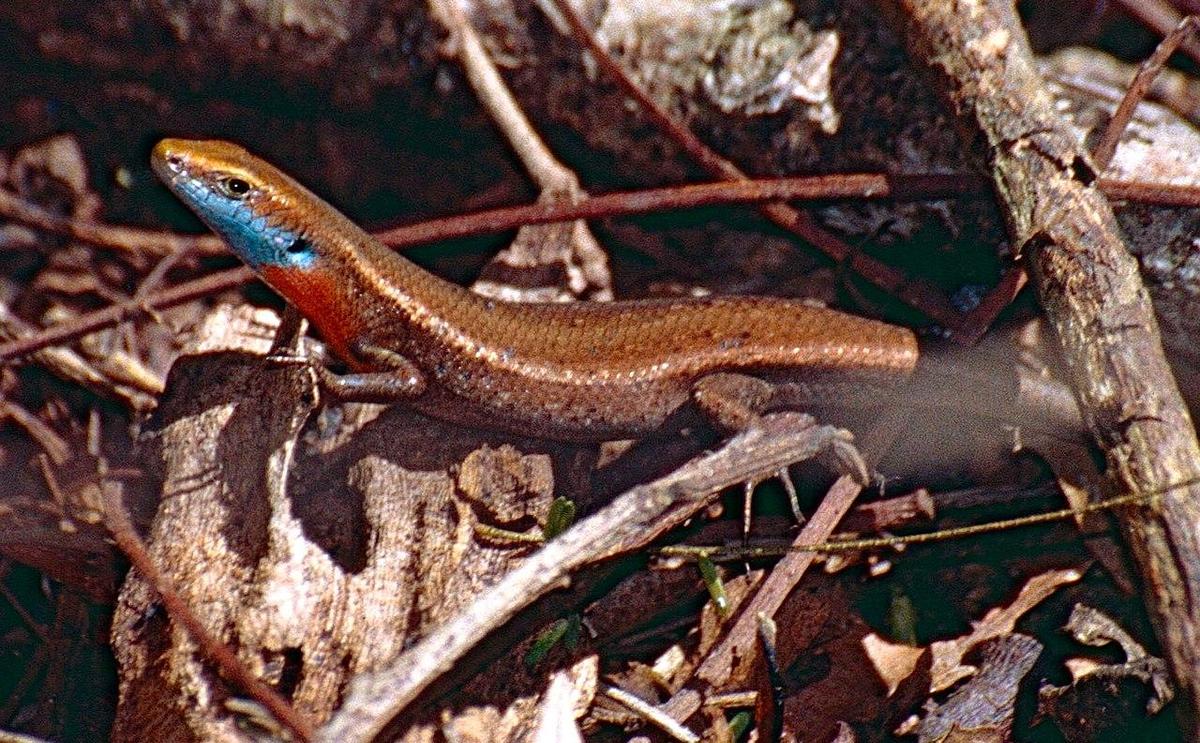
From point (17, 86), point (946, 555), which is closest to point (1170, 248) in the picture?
point (946, 555)

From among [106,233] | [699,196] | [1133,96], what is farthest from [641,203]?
[106,233]

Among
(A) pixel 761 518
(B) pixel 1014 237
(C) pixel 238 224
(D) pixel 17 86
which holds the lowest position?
(A) pixel 761 518

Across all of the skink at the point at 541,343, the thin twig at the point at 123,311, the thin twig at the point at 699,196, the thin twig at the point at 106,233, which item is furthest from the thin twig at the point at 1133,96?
the thin twig at the point at 106,233

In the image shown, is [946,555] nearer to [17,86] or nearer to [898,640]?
[898,640]

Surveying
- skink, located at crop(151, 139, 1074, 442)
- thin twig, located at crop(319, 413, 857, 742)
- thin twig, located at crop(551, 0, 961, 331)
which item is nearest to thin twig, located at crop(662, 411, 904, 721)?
thin twig, located at crop(319, 413, 857, 742)

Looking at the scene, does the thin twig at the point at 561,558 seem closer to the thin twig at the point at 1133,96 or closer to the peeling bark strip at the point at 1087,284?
the peeling bark strip at the point at 1087,284

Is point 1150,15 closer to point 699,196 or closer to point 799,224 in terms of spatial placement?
point 799,224
